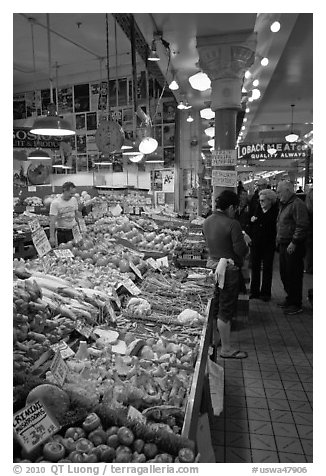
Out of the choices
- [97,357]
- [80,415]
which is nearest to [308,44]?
[97,357]

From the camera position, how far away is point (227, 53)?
20.0 feet

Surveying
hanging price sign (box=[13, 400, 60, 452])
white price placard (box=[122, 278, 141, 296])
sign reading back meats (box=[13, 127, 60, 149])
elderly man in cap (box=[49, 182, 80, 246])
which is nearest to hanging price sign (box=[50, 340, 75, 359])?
hanging price sign (box=[13, 400, 60, 452])

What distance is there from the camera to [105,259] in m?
4.81

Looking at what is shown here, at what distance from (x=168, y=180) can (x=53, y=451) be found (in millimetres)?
13452

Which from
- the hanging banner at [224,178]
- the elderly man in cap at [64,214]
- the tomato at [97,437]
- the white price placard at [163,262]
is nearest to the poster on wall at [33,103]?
the elderly man in cap at [64,214]

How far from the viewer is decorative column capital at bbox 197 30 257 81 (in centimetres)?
595

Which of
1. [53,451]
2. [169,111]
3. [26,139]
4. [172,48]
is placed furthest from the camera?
[169,111]

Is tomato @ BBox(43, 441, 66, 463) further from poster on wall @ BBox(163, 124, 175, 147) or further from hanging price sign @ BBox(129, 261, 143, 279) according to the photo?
poster on wall @ BBox(163, 124, 175, 147)

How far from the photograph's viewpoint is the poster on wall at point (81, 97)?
45.6ft

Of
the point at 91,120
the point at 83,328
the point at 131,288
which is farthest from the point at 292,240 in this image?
the point at 91,120

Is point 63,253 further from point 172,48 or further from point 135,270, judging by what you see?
point 172,48
